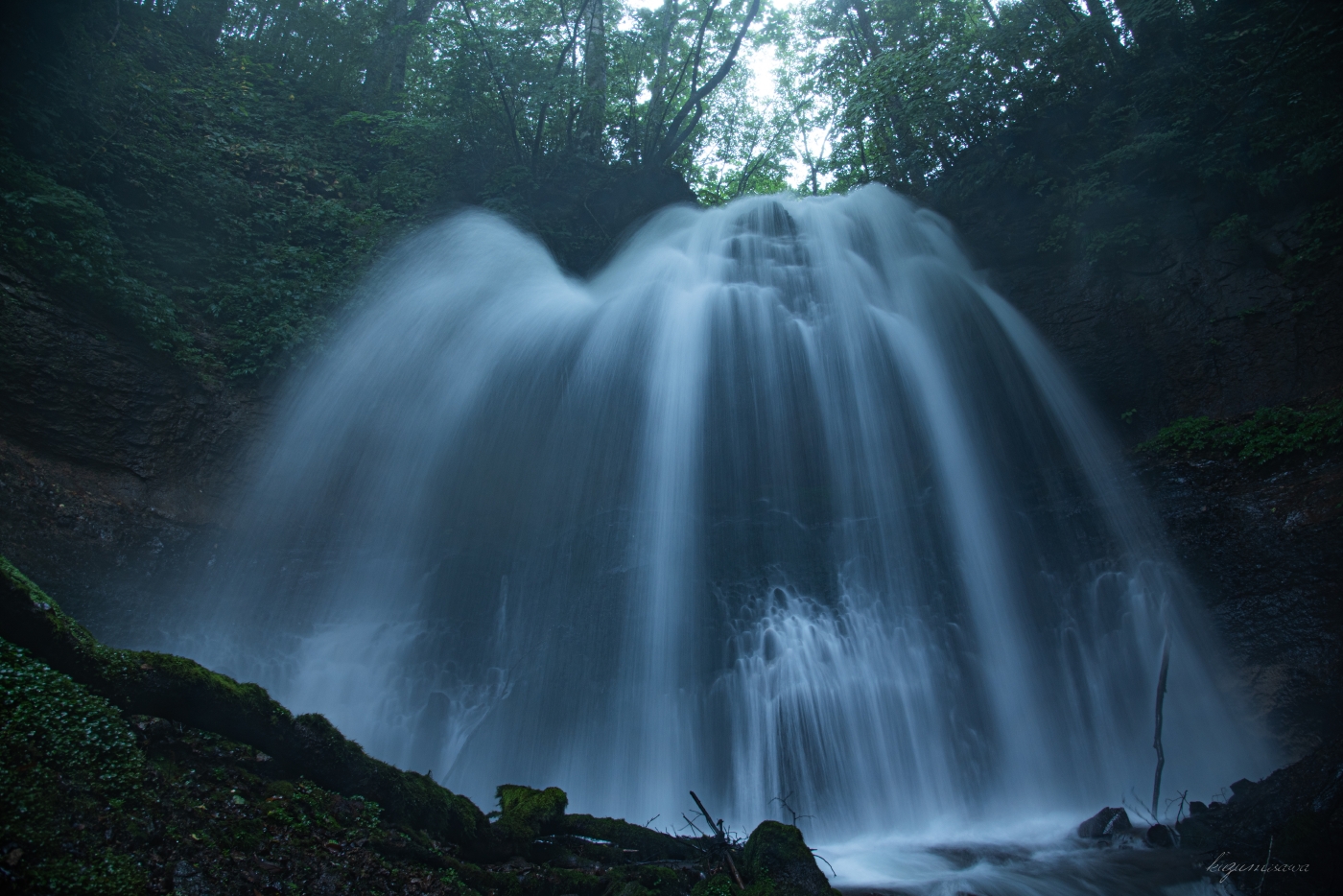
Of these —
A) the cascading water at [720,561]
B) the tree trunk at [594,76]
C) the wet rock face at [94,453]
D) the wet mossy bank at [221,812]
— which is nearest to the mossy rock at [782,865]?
the wet mossy bank at [221,812]

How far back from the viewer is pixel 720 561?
9.61 meters

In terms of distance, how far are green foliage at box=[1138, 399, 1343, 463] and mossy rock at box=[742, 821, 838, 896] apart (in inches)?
341

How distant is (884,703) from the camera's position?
26.1ft

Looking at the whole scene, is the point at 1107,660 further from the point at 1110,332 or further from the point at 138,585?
the point at 138,585

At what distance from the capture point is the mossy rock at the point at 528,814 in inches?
167

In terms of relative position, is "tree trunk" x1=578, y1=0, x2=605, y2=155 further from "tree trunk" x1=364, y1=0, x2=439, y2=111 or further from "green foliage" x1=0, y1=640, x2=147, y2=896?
"green foliage" x1=0, y1=640, x2=147, y2=896

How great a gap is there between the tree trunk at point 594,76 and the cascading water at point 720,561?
577 centimetres

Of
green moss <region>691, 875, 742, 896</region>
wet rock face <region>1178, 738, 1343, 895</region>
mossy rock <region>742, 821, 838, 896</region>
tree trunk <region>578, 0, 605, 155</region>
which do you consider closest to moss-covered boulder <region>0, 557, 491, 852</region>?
green moss <region>691, 875, 742, 896</region>

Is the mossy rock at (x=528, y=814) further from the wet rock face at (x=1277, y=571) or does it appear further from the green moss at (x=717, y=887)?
the wet rock face at (x=1277, y=571)

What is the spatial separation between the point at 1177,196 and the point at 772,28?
1281cm

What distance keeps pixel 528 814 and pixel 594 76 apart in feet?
55.3

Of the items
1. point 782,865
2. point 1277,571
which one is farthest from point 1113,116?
point 782,865

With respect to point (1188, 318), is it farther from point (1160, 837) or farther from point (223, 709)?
point (223, 709)

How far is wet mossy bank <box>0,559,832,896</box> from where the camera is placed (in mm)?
2354
